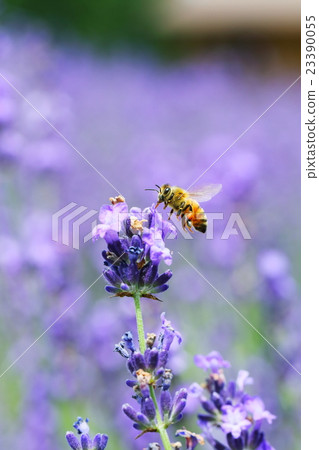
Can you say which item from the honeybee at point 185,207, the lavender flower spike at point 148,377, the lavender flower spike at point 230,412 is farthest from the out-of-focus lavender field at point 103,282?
the lavender flower spike at point 148,377

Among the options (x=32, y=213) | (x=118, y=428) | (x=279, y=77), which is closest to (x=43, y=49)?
(x=32, y=213)

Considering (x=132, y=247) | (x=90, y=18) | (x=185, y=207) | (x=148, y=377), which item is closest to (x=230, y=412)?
(x=148, y=377)

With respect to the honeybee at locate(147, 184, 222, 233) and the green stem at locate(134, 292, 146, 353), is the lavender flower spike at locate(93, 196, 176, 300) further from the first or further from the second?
the honeybee at locate(147, 184, 222, 233)

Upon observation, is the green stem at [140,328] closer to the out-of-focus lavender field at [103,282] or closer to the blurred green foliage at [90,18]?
the out-of-focus lavender field at [103,282]

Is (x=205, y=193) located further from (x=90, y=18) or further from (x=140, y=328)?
(x=90, y=18)

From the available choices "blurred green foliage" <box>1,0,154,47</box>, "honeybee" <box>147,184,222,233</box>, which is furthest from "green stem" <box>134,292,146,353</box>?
"blurred green foliage" <box>1,0,154,47</box>
